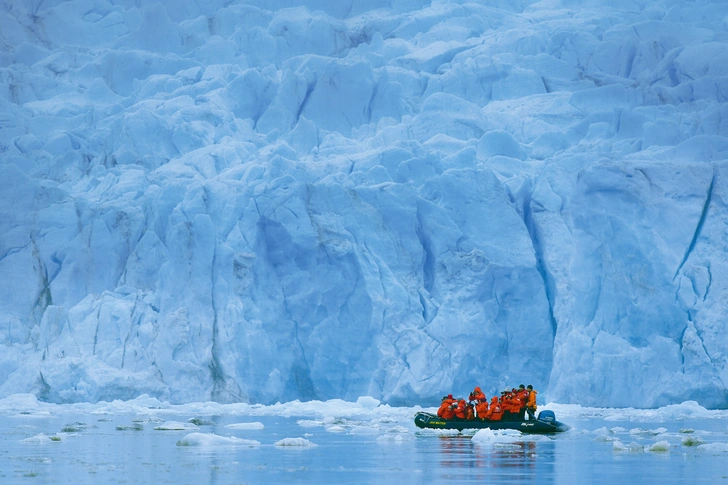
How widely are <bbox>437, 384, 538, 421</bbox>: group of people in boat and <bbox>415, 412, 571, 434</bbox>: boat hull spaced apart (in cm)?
8

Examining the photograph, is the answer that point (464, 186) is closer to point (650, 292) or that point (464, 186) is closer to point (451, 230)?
point (451, 230)

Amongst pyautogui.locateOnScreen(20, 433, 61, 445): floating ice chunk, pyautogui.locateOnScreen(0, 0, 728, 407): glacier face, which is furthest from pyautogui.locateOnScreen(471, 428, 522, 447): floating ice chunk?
pyautogui.locateOnScreen(0, 0, 728, 407): glacier face

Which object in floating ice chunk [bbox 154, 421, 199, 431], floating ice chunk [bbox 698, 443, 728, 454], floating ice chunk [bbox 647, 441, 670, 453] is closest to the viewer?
floating ice chunk [bbox 698, 443, 728, 454]

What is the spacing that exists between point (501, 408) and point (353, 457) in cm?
510

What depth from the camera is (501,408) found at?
16.7 m

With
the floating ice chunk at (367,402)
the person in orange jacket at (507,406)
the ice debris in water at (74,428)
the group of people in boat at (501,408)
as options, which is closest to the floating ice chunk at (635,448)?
the group of people in boat at (501,408)

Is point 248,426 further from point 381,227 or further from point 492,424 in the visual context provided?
point 381,227

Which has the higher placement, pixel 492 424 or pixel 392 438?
pixel 492 424

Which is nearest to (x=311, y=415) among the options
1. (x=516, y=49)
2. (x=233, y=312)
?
(x=233, y=312)

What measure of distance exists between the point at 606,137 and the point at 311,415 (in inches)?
387

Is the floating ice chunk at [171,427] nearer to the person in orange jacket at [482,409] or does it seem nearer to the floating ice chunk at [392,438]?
the floating ice chunk at [392,438]

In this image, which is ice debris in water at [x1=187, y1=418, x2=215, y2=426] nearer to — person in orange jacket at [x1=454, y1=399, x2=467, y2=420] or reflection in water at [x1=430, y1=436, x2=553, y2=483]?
person in orange jacket at [x1=454, y1=399, x2=467, y2=420]

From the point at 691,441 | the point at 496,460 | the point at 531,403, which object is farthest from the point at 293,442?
the point at 691,441

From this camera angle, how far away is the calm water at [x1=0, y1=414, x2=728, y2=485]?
386 inches
